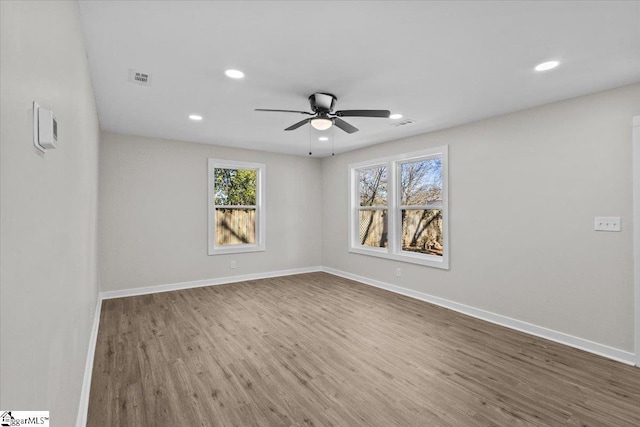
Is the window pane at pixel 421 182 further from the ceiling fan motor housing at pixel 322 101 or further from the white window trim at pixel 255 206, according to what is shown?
the white window trim at pixel 255 206

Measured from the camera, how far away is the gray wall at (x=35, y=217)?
68cm

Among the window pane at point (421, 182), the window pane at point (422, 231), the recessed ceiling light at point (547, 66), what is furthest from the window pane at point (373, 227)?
the recessed ceiling light at point (547, 66)

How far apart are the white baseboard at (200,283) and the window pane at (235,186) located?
142cm

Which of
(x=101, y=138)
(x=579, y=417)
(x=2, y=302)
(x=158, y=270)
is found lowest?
(x=579, y=417)

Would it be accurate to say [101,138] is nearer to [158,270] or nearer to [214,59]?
[158,270]

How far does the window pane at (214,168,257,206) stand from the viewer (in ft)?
19.0

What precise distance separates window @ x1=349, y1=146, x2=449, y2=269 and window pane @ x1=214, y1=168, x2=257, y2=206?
200 centimetres

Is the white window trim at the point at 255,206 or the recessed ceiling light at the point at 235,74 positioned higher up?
the recessed ceiling light at the point at 235,74

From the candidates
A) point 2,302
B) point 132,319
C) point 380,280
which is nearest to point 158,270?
point 132,319

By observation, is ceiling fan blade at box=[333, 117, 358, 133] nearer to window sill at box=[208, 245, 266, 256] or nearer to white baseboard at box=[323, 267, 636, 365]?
white baseboard at box=[323, 267, 636, 365]

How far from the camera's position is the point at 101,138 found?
183 inches

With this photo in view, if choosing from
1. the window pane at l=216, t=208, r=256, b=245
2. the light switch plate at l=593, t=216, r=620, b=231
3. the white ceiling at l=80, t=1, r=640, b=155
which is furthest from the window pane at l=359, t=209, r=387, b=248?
the light switch plate at l=593, t=216, r=620, b=231

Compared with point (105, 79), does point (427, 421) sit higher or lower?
lower

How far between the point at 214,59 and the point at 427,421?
3.03 m
